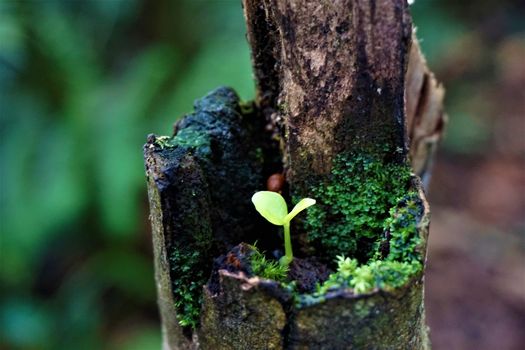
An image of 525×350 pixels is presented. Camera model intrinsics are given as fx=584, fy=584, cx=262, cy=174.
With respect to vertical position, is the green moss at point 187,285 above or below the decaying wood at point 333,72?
below

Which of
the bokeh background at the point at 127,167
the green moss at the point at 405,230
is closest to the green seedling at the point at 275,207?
the green moss at the point at 405,230

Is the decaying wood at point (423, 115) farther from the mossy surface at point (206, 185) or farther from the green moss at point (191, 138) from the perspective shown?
the green moss at point (191, 138)

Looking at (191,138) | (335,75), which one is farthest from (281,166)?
(335,75)

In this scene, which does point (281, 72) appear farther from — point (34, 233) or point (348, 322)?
point (34, 233)

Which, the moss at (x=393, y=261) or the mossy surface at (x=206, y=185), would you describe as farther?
the mossy surface at (x=206, y=185)

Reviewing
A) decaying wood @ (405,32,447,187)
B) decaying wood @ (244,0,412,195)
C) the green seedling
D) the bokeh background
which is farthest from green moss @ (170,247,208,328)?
the bokeh background

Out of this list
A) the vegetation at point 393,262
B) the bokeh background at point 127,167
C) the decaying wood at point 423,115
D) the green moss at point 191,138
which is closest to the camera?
the vegetation at point 393,262
